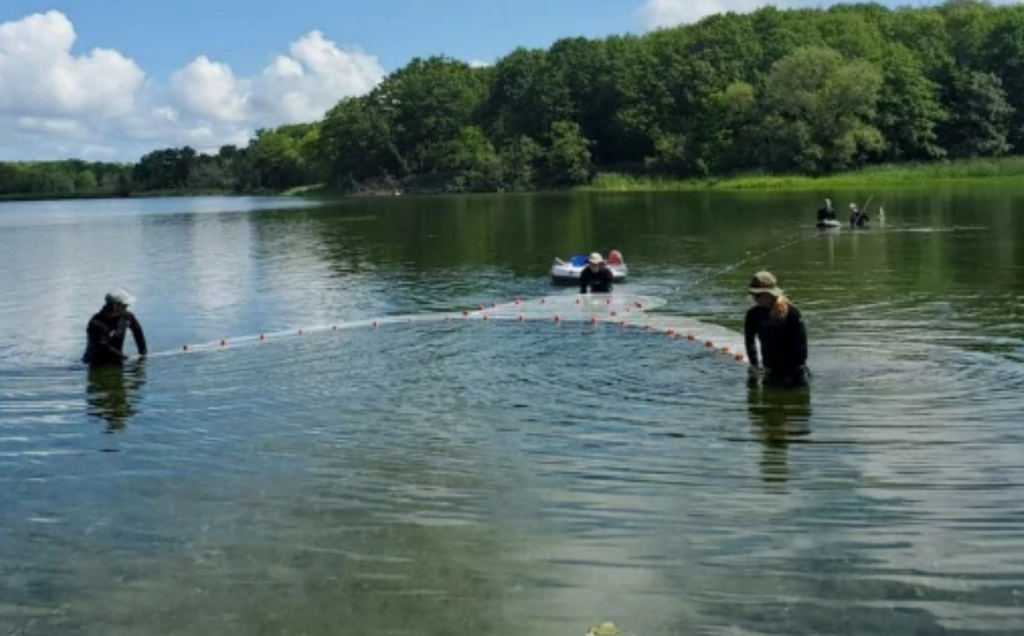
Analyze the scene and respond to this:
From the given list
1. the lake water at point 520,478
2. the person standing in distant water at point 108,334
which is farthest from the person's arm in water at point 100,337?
the lake water at point 520,478

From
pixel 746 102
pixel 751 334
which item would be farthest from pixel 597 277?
pixel 746 102

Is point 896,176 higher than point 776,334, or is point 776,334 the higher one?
point 896,176

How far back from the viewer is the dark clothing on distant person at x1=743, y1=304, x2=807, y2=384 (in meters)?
16.8

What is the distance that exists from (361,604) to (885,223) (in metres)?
53.4

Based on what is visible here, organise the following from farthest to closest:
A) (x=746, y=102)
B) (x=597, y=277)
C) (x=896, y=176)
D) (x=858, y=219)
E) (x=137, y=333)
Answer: (x=746, y=102)
(x=896, y=176)
(x=858, y=219)
(x=597, y=277)
(x=137, y=333)

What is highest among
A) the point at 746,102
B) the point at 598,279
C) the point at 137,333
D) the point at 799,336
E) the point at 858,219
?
the point at 746,102

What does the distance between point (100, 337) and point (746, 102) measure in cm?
12900

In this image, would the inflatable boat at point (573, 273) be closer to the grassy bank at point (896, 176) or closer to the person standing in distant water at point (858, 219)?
the person standing in distant water at point (858, 219)

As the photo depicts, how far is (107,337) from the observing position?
71.8 feet

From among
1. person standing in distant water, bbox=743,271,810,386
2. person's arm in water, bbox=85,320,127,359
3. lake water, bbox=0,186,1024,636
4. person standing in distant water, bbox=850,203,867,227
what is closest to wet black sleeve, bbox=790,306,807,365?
person standing in distant water, bbox=743,271,810,386

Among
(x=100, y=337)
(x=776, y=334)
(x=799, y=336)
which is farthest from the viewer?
(x=100, y=337)

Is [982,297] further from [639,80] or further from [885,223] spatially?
[639,80]

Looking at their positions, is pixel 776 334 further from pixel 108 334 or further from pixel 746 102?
pixel 746 102

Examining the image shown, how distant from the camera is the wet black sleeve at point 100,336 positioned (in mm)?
21766
